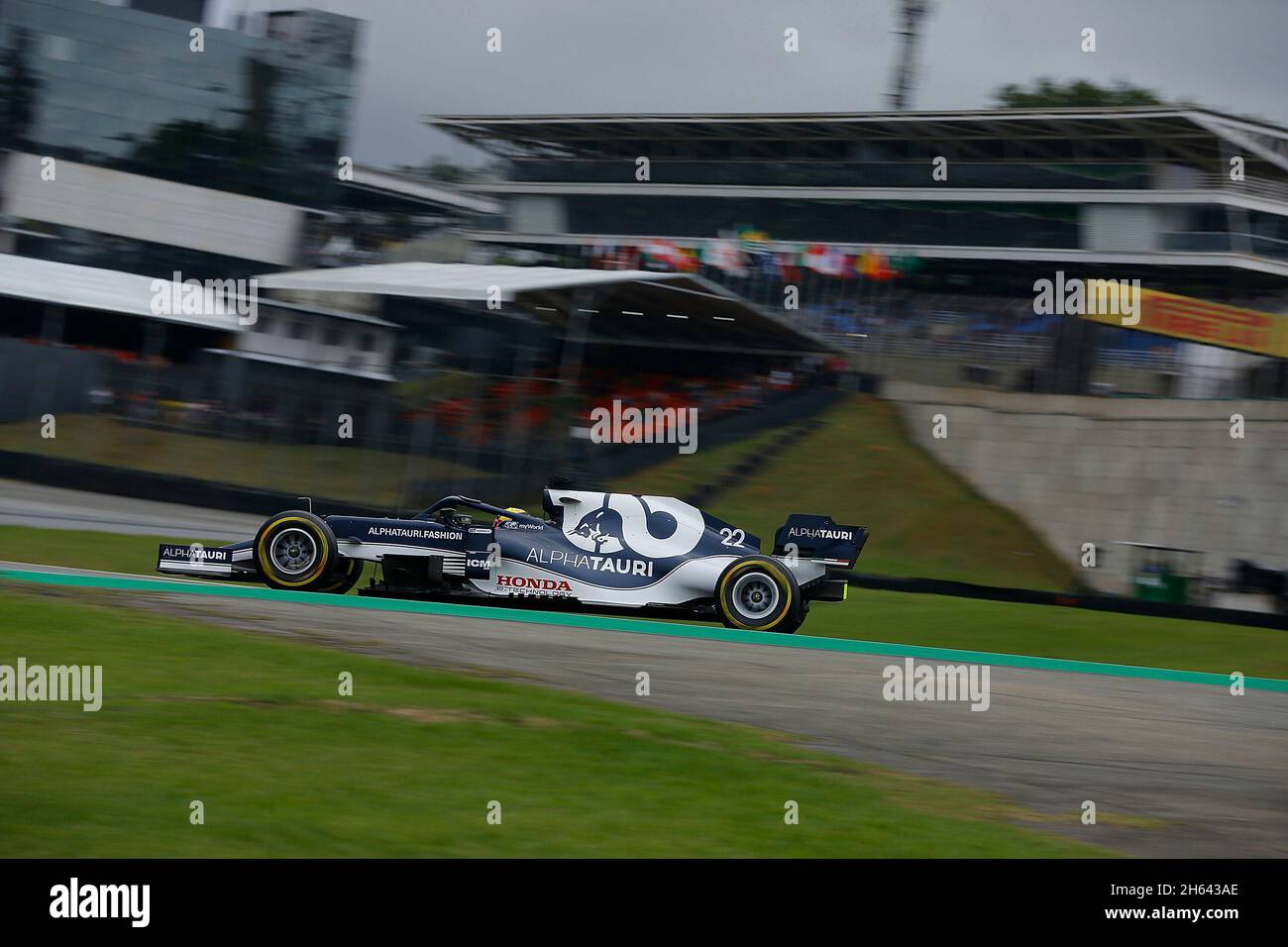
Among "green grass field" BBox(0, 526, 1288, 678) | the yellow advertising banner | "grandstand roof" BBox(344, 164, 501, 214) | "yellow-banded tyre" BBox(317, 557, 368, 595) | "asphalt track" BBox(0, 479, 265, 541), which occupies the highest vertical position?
"grandstand roof" BBox(344, 164, 501, 214)

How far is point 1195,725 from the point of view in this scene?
27.9 feet

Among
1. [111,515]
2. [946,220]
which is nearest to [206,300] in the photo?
[111,515]

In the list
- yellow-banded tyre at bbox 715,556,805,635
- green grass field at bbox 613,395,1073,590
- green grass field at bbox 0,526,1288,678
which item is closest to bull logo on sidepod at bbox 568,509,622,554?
yellow-banded tyre at bbox 715,556,805,635

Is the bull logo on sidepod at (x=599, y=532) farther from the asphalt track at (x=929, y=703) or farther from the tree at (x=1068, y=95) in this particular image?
the tree at (x=1068, y=95)

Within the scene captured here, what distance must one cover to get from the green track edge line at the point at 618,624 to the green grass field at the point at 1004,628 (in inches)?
70.5

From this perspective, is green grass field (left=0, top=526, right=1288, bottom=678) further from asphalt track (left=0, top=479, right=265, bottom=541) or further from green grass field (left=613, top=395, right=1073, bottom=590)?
green grass field (left=613, top=395, right=1073, bottom=590)

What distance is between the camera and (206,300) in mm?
28469

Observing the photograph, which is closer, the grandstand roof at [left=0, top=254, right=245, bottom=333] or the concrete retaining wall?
the concrete retaining wall

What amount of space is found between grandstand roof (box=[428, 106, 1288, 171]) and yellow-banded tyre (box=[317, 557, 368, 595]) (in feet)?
92.5

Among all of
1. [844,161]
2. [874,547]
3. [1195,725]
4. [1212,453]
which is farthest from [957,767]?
[844,161]

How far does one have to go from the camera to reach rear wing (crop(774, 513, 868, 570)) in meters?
11.9

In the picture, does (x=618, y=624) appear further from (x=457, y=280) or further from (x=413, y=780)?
(x=457, y=280)

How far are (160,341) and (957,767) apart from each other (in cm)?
2041

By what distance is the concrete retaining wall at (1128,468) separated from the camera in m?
22.8
